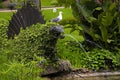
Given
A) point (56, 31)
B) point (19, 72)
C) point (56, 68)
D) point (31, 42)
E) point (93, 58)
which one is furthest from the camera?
point (93, 58)

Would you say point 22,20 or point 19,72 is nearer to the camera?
point 19,72

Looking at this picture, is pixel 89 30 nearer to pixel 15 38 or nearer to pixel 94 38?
pixel 94 38

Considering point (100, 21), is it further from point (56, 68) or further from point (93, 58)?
point (56, 68)

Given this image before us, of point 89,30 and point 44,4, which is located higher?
point 89,30

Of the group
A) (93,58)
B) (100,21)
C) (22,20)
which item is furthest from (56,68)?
(100,21)

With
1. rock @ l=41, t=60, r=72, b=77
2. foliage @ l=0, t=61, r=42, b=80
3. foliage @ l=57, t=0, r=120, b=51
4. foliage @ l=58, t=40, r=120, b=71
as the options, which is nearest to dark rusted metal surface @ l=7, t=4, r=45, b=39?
rock @ l=41, t=60, r=72, b=77

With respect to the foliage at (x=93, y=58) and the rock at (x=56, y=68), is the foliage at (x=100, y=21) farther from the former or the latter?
the rock at (x=56, y=68)

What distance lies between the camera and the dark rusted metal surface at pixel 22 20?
352 inches

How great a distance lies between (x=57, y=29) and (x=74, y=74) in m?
1.68

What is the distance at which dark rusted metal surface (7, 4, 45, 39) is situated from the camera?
8.95 meters

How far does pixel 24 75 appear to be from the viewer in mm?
5660

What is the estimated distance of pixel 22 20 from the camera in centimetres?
895

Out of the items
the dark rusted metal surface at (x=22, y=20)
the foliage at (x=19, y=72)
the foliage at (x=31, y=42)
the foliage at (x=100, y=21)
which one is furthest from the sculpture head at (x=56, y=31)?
the foliage at (x=100, y=21)

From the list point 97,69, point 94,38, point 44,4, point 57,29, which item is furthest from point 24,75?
point 44,4
